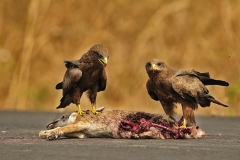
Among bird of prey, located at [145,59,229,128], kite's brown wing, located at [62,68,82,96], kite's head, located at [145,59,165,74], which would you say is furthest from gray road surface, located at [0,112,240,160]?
kite's head, located at [145,59,165,74]

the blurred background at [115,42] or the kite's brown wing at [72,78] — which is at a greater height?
the blurred background at [115,42]

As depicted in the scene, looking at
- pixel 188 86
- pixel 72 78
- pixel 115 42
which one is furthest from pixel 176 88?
pixel 115 42

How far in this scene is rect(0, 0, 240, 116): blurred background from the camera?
18.8 metres

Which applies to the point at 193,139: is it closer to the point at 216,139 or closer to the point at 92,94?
the point at 216,139

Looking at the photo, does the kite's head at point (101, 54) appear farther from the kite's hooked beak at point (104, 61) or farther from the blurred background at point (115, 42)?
the blurred background at point (115, 42)

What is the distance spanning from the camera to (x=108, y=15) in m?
20.5

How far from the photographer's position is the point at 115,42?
1989 centimetres

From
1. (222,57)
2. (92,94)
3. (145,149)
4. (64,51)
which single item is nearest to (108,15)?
(64,51)

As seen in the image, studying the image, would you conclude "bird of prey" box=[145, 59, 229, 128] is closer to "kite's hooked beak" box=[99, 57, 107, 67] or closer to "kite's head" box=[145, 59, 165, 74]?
"kite's head" box=[145, 59, 165, 74]

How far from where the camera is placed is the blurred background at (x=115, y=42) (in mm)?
18797

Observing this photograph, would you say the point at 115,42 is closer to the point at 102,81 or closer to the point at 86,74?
the point at 102,81

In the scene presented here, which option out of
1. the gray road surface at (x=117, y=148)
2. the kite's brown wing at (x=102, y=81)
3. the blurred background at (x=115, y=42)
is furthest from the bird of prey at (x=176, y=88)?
the blurred background at (x=115, y=42)

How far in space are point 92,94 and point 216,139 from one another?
5.64 ft

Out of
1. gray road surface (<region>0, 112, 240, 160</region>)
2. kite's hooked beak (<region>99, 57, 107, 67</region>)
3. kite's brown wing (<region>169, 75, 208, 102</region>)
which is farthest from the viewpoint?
kite's hooked beak (<region>99, 57, 107, 67</region>)
